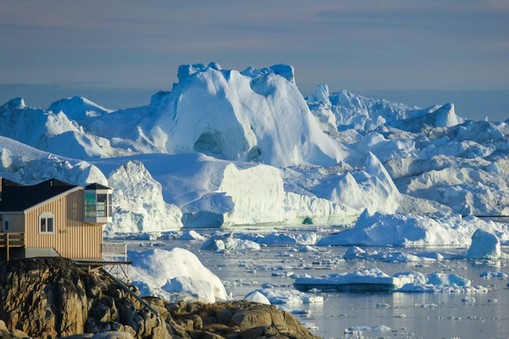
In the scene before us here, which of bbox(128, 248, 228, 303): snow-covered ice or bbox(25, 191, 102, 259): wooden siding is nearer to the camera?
bbox(25, 191, 102, 259): wooden siding

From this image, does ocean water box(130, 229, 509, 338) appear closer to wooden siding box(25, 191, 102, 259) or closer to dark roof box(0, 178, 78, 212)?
wooden siding box(25, 191, 102, 259)

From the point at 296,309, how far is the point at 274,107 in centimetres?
5531

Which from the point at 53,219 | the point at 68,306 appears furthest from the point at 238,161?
the point at 68,306

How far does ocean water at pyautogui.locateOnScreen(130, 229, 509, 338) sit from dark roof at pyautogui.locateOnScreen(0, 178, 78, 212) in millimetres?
7209

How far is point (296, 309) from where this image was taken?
22.6 m

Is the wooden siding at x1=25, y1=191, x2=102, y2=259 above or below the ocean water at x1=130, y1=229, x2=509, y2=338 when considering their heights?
above

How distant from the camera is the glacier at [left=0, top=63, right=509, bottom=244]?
52.5m

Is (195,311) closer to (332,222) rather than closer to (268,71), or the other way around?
(332,222)

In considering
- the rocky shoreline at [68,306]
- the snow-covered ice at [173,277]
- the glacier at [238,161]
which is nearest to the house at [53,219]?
the rocky shoreline at [68,306]

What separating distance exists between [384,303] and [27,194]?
40.9ft

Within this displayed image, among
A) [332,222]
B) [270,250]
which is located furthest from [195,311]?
[332,222]

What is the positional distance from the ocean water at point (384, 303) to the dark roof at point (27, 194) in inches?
284

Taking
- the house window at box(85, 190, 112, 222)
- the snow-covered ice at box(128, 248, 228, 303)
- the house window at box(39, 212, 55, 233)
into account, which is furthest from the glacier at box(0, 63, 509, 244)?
the house window at box(39, 212, 55, 233)

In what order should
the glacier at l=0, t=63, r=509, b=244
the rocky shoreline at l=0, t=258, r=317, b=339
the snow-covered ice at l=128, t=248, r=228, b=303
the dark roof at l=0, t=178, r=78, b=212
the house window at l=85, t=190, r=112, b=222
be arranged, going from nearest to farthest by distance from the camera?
the rocky shoreline at l=0, t=258, r=317, b=339
the dark roof at l=0, t=178, r=78, b=212
the house window at l=85, t=190, r=112, b=222
the snow-covered ice at l=128, t=248, r=228, b=303
the glacier at l=0, t=63, r=509, b=244
